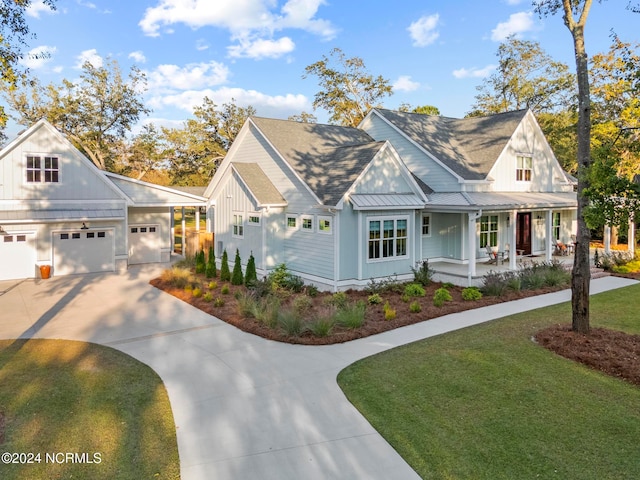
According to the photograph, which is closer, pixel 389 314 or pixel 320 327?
pixel 320 327

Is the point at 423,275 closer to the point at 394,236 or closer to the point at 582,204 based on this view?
the point at 394,236

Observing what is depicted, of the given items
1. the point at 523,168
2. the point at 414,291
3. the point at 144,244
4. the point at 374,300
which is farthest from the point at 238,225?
the point at 523,168

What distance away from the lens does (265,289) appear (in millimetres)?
14891

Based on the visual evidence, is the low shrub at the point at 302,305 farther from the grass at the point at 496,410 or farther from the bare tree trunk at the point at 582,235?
the bare tree trunk at the point at 582,235

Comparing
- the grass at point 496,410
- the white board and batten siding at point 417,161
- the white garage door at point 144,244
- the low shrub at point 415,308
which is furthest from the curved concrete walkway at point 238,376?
the white garage door at point 144,244

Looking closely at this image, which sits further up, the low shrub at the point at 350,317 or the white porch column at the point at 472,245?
the white porch column at the point at 472,245

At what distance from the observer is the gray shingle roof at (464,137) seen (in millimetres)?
19719

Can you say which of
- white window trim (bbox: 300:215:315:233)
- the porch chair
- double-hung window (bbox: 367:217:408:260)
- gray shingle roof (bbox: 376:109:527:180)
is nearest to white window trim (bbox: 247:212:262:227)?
white window trim (bbox: 300:215:315:233)

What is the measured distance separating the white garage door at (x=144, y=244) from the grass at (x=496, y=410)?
1742 cm

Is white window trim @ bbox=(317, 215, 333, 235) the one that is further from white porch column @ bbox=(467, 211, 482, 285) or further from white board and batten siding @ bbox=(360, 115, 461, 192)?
white board and batten siding @ bbox=(360, 115, 461, 192)

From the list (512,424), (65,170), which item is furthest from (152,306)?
(512,424)

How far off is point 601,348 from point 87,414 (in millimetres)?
9836

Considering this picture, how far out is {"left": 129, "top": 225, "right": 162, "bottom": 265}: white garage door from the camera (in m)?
22.9

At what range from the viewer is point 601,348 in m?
9.30
